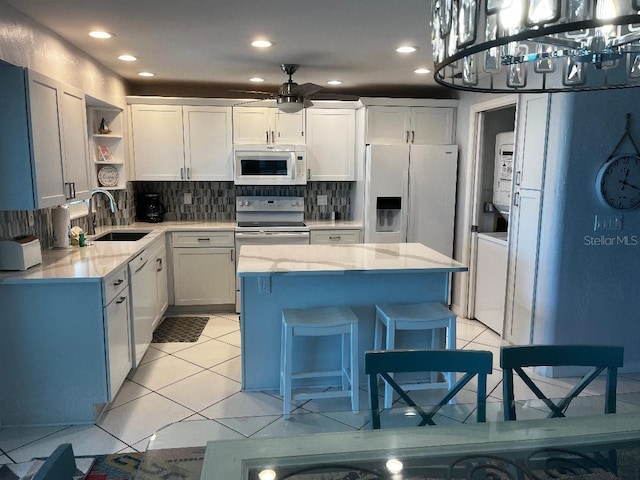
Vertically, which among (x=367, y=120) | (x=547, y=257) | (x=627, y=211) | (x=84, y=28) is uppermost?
(x=84, y=28)

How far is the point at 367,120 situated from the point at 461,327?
2.28 meters

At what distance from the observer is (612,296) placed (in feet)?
10.8

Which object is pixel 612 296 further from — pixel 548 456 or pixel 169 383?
pixel 169 383

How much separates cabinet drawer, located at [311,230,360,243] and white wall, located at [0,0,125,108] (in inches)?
90.2

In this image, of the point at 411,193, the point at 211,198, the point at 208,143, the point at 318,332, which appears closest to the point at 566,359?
the point at 318,332

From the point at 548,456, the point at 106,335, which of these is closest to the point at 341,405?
the point at 106,335

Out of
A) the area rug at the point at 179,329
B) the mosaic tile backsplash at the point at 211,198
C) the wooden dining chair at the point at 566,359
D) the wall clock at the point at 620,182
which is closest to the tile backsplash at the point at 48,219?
the mosaic tile backsplash at the point at 211,198

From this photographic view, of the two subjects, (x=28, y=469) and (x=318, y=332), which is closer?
(x=28, y=469)

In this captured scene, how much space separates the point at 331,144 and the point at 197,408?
3.11 meters

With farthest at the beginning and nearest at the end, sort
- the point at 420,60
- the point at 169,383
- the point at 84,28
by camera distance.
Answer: the point at 420,60
the point at 169,383
the point at 84,28

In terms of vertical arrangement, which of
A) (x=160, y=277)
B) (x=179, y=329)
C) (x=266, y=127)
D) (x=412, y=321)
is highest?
(x=266, y=127)

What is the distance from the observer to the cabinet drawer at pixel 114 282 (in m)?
2.64

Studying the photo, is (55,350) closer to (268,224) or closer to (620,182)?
(268,224)

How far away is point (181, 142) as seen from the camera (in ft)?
15.7
